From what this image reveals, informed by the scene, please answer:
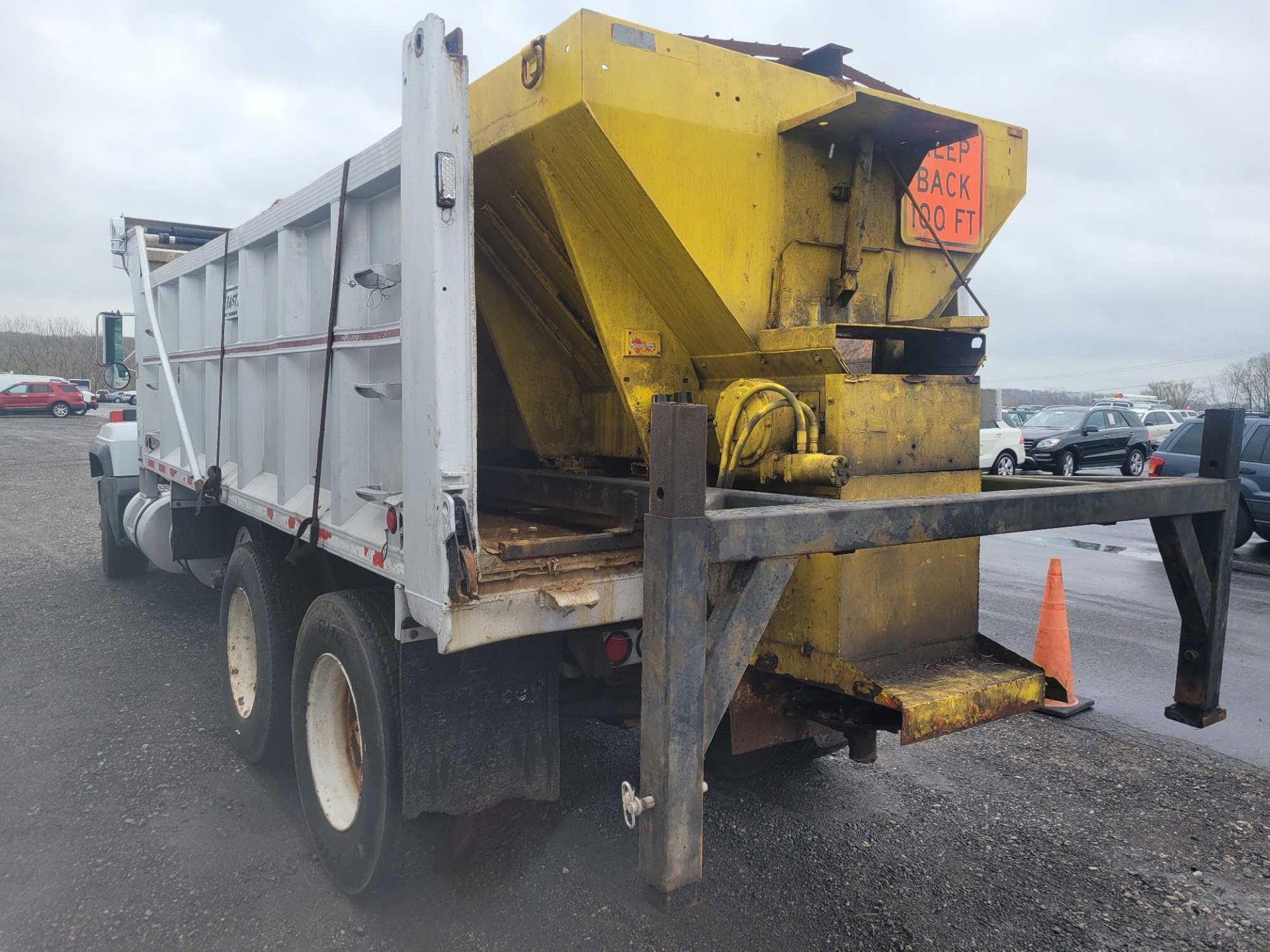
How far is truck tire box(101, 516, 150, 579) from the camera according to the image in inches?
338

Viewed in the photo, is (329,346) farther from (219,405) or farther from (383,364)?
(219,405)

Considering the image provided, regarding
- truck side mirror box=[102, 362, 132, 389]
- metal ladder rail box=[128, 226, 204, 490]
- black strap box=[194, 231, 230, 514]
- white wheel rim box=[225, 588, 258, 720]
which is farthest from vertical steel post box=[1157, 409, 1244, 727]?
truck side mirror box=[102, 362, 132, 389]

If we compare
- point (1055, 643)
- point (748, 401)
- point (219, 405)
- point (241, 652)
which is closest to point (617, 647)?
point (748, 401)

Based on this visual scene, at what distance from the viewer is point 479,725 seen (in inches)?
120

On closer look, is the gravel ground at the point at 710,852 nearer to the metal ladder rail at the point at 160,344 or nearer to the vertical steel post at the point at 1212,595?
the vertical steel post at the point at 1212,595

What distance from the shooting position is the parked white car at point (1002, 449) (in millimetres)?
19922

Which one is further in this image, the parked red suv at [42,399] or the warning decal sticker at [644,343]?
the parked red suv at [42,399]

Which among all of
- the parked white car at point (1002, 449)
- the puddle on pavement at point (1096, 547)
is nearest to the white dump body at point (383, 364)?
the puddle on pavement at point (1096, 547)

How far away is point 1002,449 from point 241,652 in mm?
18624

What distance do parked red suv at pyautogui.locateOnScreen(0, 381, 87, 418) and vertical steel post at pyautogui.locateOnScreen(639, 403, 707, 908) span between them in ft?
140

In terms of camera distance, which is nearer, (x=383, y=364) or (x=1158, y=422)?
(x=383, y=364)

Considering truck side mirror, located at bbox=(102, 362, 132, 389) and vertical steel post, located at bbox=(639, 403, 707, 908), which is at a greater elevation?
truck side mirror, located at bbox=(102, 362, 132, 389)

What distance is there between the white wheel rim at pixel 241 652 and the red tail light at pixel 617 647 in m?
2.29

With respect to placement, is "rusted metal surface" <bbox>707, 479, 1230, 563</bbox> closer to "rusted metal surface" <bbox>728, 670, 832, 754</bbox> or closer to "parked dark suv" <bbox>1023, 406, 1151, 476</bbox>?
"rusted metal surface" <bbox>728, 670, 832, 754</bbox>
